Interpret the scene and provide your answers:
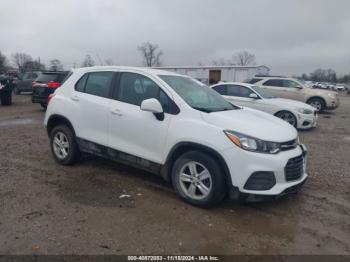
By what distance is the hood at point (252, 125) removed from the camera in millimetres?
3914

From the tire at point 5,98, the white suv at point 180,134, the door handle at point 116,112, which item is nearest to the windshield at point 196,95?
the white suv at point 180,134

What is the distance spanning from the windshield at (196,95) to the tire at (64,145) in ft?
6.62

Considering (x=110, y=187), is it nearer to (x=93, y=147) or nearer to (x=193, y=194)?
(x=93, y=147)

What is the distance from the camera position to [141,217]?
12.8 ft

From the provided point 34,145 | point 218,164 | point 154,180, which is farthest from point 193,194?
point 34,145

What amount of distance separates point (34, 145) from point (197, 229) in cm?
525

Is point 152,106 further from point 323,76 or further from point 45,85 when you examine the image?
point 323,76

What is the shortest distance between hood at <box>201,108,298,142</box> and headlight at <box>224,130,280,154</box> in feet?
0.17

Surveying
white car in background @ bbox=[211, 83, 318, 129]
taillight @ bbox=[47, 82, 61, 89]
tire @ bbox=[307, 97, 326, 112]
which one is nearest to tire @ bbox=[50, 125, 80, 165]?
white car in background @ bbox=[211, 83, 318, 129]

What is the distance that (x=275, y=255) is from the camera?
10.5 ft

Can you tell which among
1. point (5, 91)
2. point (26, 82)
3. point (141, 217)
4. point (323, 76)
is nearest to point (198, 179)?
point (141, 217)

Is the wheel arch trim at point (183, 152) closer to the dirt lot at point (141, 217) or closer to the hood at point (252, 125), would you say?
the hood at point (252, 125)

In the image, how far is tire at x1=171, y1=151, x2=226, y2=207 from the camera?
3902 mm

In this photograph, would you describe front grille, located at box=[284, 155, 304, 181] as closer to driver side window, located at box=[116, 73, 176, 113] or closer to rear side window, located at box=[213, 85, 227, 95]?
driver side window, located at box=[116, 73, 176, 113]
